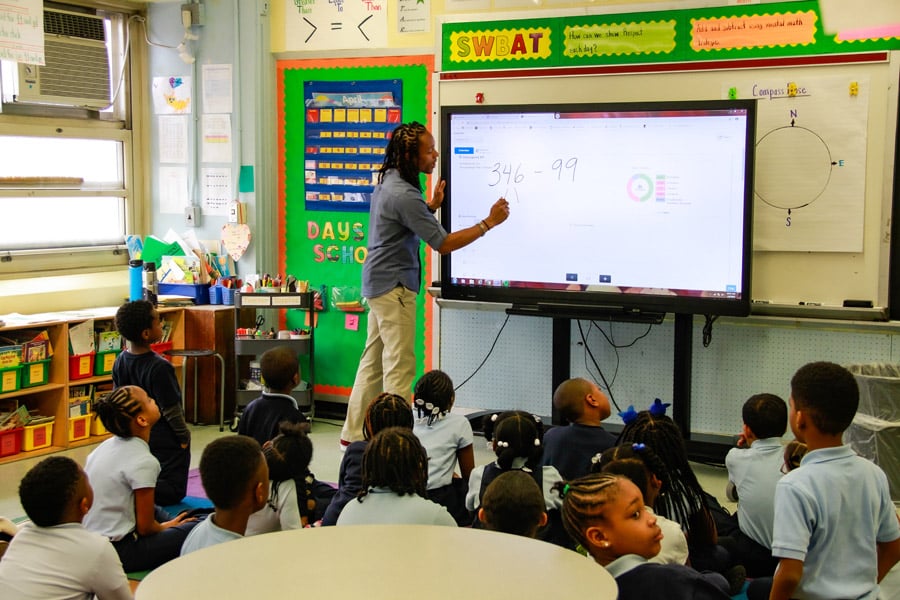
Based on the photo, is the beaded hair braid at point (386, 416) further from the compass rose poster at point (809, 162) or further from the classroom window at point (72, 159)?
the classroom window at point (72, 159)

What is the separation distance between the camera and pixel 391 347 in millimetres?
4824

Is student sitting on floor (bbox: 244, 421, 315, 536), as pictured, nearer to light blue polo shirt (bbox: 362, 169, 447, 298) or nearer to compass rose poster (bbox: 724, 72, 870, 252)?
light blue polo shirt (bbox: 362, 169, 447, 298)

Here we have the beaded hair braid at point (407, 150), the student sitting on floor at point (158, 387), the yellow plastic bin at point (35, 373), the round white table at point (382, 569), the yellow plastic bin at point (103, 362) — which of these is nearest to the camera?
the round white table at point (382, 569)

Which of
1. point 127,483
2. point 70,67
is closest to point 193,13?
point 70,67

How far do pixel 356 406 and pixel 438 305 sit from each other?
756 mm

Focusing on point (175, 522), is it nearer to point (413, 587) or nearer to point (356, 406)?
point (356, 406)

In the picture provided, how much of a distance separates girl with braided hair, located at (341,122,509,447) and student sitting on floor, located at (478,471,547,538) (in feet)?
8.06

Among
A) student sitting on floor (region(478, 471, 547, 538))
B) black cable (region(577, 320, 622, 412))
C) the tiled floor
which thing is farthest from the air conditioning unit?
student sitting on floor (region(478, 471, 547, 538))

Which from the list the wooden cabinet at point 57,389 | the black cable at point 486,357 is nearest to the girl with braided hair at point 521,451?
the black cable at point 486,357

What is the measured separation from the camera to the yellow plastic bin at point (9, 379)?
4.86 m

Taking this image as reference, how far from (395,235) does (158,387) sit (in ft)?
4.90

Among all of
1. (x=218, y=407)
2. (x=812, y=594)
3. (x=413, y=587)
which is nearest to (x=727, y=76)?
(x=812, y=594)

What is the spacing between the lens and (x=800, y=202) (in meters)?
4.50

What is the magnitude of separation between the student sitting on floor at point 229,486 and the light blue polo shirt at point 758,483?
156 centimetres
